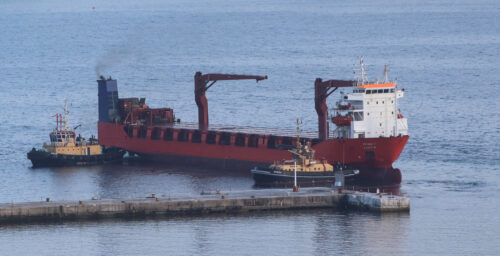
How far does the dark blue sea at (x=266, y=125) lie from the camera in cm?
5991

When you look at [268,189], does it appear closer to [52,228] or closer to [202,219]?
[202,219]

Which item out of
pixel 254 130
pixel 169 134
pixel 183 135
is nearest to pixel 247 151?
pixel 254 130

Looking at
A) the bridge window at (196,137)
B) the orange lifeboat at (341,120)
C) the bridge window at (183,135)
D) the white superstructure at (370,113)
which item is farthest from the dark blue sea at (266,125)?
the orange lifeboat at (341,120)

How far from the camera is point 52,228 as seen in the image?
62.5 meters

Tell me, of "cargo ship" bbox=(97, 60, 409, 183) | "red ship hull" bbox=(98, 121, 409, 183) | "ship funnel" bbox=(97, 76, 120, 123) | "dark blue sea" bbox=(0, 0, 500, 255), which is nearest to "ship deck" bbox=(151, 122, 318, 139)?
"cargo ship" bbox=(97, 60, 409, 183)

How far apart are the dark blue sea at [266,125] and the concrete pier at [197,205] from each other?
101 centimetres

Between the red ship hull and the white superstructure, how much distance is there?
79cm

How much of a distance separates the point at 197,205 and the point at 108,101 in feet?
93.3

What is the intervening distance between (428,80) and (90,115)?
36.7 metres

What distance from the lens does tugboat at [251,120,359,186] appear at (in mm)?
72062

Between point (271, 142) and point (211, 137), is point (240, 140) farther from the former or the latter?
point (271, 142)

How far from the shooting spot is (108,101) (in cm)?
9231

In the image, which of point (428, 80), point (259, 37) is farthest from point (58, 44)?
point (428, 80)

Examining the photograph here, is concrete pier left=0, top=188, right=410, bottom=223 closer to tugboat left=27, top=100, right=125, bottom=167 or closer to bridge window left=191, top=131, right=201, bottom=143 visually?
bridge window left=191, top=131, right=201, bottom=143
